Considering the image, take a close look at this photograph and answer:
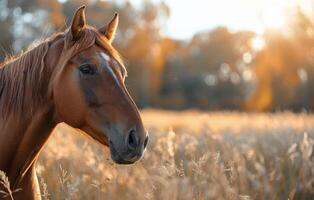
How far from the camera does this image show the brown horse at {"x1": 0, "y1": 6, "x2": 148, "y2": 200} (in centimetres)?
342

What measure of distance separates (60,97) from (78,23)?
0.56 m

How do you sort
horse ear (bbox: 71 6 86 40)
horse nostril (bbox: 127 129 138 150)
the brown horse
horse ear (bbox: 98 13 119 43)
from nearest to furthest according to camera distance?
horse nostril (bbox: 127 129 138 150), the brown horse, horse ear (bbox: 71 6 86 40), horse ear (bbox: 98 13 119 43)

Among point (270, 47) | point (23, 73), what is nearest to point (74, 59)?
point (23, 73)

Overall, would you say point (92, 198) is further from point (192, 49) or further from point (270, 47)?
point (192, 49)

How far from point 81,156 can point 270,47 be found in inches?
1375

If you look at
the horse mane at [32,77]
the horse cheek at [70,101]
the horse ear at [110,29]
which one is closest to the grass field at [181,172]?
the horse cheek at [70,101]

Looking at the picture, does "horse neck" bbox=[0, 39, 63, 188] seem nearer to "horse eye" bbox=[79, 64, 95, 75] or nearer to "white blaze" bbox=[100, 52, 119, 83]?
"horse eye" bbox=[79, 64, 95, 75]

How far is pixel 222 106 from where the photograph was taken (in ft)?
145

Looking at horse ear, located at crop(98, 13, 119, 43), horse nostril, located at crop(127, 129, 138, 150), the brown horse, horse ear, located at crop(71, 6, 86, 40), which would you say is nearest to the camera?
horse nostril, located at crop(127, 129, 138, 150)

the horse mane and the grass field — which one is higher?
the horse mane

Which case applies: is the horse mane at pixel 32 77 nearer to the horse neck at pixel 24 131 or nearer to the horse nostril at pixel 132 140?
the horse neck at pixel 24 131

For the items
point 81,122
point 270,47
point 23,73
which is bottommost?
point 270,47

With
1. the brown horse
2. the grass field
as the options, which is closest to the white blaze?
Result: the brown horse

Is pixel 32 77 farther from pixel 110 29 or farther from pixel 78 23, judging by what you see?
pixel 110 29
